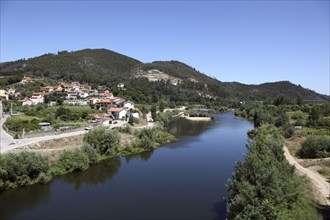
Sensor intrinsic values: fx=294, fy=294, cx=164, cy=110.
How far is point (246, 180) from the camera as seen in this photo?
56.0 feet

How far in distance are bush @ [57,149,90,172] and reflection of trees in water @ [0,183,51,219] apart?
11.6 feet

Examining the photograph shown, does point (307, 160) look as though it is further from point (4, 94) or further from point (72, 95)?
point (4, 94)

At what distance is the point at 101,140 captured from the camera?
112 feet

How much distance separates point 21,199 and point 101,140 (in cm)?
1293

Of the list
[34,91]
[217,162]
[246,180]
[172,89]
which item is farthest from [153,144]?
[172,89]

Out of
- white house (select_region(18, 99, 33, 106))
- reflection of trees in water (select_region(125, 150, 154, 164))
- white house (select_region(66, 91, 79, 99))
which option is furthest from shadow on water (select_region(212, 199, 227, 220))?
white house (select_region(66, 91, 79, 99))

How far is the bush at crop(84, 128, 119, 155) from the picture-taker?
3400 cm

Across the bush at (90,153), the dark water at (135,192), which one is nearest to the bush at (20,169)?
the dark water at (135,192)

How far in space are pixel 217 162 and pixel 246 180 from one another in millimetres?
17410

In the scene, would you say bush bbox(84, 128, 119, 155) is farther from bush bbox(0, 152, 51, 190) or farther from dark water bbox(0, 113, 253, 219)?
bush bbox(0, 152, 51, 190)

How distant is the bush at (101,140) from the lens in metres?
34.0

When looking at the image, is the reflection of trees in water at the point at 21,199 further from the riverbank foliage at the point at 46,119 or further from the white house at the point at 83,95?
the white house at the point at 83,95

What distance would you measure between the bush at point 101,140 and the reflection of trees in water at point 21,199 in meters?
9.41

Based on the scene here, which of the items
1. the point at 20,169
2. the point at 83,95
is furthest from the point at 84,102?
the point at 20,169
